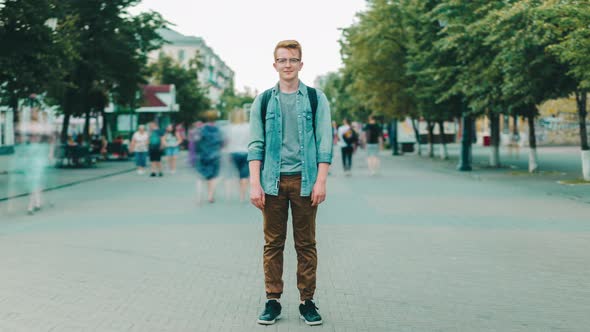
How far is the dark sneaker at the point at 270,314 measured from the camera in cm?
529

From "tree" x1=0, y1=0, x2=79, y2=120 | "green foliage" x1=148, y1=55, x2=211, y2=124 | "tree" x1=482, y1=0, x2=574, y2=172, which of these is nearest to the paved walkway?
"tree" x1=482, y1=0, x2=574, y2=172

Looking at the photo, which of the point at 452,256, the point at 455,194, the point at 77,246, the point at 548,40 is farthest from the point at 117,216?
the point at 548,40

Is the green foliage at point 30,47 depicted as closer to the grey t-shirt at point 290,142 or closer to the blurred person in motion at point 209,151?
the blurred person in motion at point 209,151

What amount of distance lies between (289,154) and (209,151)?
10.9m

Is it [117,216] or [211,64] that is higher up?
[211,64]

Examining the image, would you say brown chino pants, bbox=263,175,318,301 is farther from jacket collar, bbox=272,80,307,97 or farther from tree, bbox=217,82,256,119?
tree, bbox=217,82,256,119

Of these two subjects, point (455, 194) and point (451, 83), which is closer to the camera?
point (455, 194)

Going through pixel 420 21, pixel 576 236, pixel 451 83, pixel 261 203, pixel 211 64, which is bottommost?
pixel 576 236

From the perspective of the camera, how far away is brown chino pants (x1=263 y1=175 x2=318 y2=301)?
5277mm

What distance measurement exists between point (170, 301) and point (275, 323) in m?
1.16

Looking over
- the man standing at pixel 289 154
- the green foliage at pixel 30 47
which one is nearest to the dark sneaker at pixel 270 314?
the man standing at pixel 289 154

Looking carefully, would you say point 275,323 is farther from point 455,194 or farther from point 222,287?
point 455,194

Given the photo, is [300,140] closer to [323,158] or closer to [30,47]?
[323,158]

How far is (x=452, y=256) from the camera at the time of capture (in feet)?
27.7
